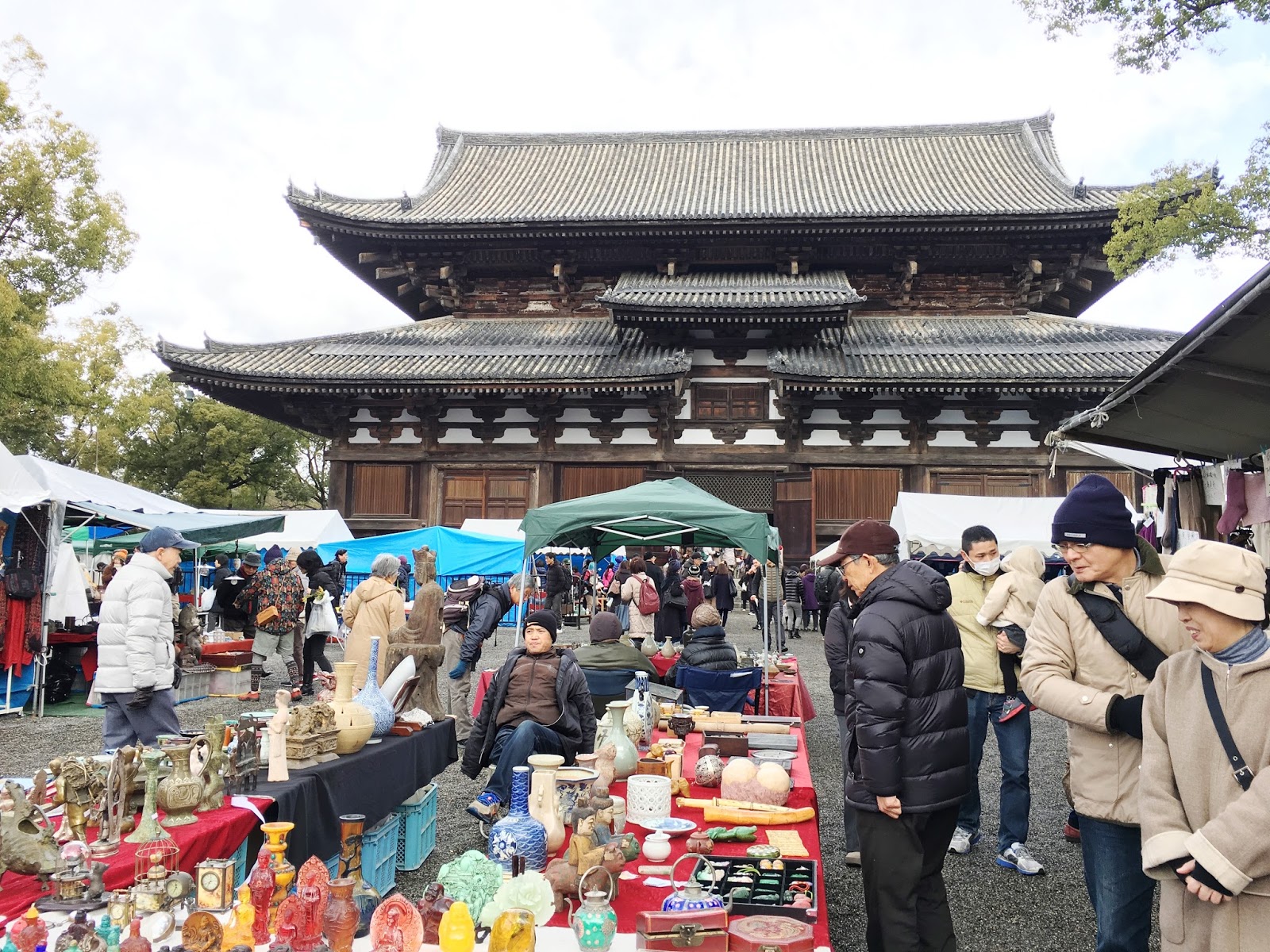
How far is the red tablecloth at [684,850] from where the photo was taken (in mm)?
2549

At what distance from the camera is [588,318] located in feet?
56.9

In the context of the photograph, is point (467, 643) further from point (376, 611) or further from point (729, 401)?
point (729, 401)

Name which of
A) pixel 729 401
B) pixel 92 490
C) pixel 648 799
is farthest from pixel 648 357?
pixel 648 799

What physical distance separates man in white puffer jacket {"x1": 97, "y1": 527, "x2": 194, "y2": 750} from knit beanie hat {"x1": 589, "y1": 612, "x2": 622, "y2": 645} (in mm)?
2865

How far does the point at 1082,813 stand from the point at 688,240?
586 inches

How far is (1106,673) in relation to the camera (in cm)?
288

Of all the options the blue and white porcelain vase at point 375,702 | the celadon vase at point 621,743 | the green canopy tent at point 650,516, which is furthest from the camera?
the green canopy tent at point 650,516

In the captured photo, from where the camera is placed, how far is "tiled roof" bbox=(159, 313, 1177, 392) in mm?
13898

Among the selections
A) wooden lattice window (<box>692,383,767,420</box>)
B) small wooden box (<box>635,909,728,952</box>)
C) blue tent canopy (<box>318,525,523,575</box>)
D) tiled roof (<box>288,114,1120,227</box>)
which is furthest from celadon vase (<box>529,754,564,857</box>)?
tiled roof (<box>288,114,1120,227</box>)

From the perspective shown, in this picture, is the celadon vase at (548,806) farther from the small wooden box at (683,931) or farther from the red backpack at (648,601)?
the red backpack at (648,601)

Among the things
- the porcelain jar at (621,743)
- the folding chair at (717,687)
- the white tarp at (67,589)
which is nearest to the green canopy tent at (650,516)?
the folding chair at (717,687)

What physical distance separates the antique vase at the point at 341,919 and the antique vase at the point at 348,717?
1.80 m

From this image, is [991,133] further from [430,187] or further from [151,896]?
[151,896]

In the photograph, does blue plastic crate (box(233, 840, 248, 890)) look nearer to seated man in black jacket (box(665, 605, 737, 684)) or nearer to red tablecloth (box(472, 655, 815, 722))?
red tablecloth (box(472, 655, 815, 722))
